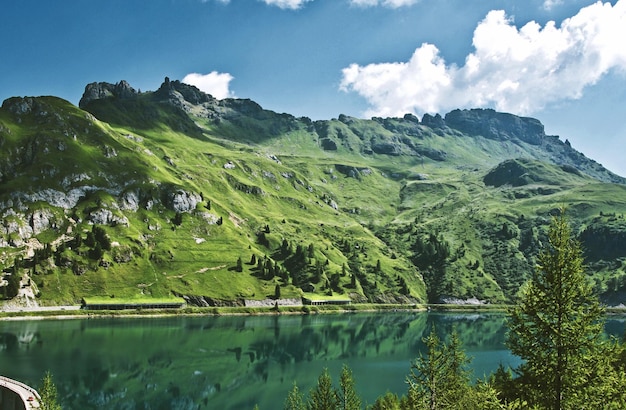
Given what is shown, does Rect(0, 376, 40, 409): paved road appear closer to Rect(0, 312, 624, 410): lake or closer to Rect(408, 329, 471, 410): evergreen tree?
Rect(0, 312, 624, 410): lake

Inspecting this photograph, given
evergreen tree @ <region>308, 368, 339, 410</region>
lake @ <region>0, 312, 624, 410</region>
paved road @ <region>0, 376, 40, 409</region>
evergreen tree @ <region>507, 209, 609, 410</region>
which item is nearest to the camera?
evergreen tree @ <region>507, 209, 609, 410</region>

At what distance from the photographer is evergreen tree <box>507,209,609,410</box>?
21.3 metres

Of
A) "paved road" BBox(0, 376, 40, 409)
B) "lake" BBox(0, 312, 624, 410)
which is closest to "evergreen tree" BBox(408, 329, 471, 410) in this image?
"lake" BBox(0, 312, 624, 410)

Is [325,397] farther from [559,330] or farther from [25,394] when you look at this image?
[25,394]

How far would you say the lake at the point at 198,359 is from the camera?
96.1 m

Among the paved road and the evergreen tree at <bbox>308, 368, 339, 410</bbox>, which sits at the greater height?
the evergreen tree at <bbox>308, 368, 339, 410</bbox>

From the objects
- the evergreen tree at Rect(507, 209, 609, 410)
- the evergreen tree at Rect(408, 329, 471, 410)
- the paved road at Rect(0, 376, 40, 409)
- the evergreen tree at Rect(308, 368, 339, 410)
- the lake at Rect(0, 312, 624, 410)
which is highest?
the evergreen tree at Rect(507, 209, 609, 410)

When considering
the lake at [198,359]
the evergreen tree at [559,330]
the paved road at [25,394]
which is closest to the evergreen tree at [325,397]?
the lake at [198,359]

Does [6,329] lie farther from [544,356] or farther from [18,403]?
[544,356]

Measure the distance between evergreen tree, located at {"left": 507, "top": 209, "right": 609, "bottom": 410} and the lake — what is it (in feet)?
139

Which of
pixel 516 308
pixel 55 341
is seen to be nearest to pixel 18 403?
pixel 516 308

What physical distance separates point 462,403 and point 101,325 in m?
163

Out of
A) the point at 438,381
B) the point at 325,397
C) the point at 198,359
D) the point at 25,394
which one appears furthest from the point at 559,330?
the point at 198,359

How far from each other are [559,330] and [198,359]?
123 meters
